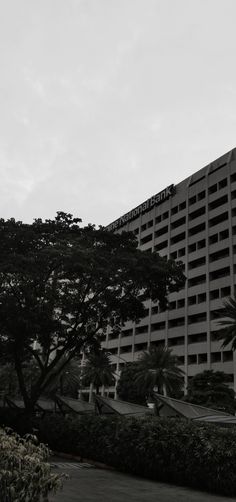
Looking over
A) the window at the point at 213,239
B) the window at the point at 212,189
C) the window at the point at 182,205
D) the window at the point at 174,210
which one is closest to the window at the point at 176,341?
the window at the point at 213,239

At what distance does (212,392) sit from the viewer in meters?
50.1

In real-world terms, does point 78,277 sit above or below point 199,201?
below

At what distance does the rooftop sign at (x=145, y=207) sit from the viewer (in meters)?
79.8

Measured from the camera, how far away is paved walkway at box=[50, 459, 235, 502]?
1223 cm

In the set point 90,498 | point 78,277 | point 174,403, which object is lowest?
point 90,498

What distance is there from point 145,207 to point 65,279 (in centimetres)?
6083

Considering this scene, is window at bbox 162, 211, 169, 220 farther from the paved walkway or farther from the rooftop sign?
the paved walkway

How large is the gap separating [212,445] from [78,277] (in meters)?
13.8

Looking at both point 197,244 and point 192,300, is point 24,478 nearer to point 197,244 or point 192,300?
point 192,300

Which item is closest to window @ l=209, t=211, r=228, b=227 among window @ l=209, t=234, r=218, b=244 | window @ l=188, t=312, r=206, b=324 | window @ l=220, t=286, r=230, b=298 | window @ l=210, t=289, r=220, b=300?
window @ l=209, t=234, r=218, b=244

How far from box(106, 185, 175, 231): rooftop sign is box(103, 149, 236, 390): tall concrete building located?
0.76 feet

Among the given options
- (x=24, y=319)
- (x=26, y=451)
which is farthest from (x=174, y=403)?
(x=26, y=451)

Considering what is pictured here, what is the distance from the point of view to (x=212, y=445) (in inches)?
546

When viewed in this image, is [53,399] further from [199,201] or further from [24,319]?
[199,201]
